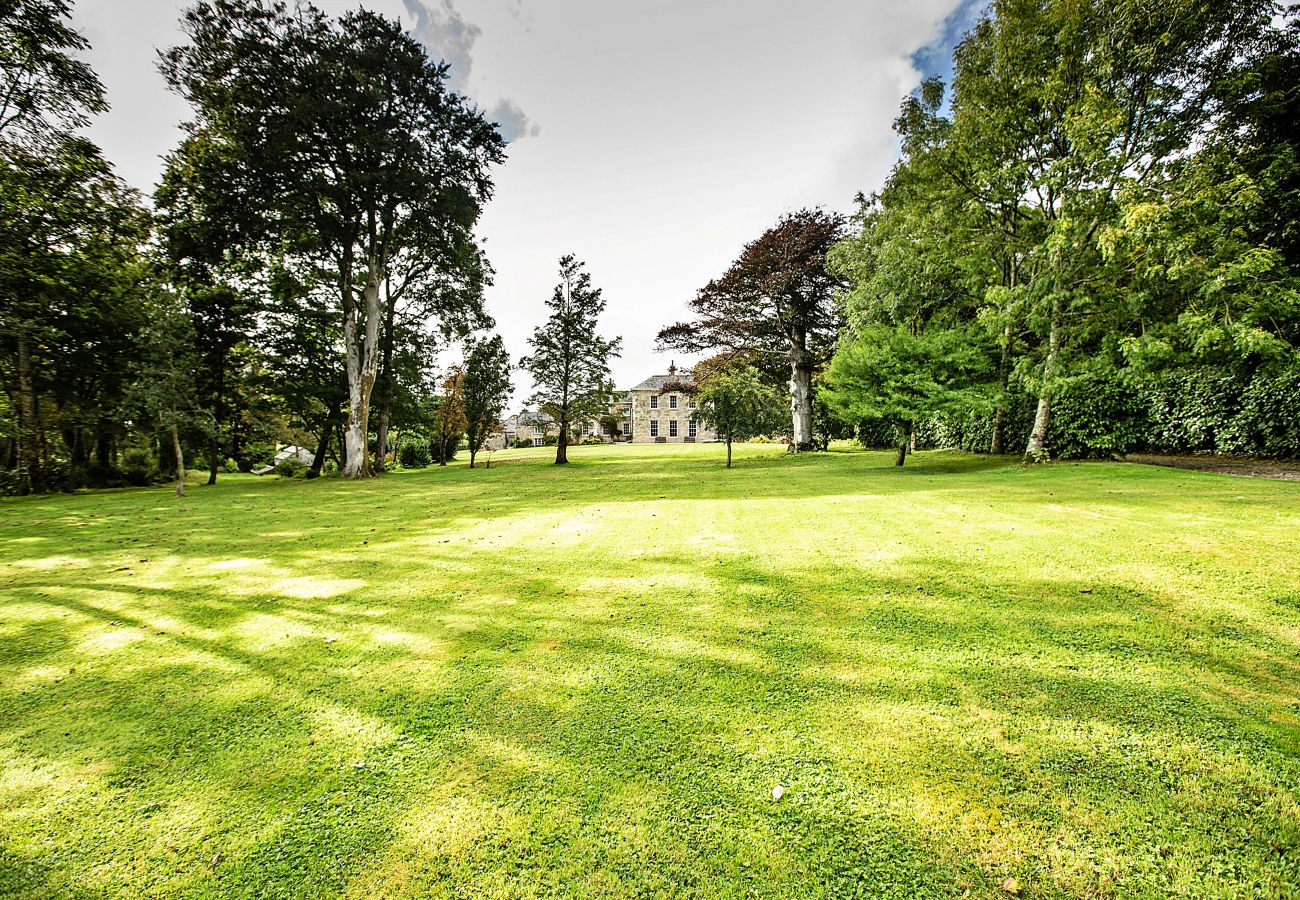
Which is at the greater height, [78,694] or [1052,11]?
[1052,11]

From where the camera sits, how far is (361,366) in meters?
18.7

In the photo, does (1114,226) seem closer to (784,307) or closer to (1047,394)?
(1047,394)

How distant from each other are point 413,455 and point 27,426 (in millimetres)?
14138

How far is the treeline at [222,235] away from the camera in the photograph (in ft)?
46.4

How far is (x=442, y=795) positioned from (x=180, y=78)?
24.4m

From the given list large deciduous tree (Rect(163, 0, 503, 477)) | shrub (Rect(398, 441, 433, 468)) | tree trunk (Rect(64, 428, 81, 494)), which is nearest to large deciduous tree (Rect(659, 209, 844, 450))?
large deciduous tree (Rect(163, 0, 503, 477))

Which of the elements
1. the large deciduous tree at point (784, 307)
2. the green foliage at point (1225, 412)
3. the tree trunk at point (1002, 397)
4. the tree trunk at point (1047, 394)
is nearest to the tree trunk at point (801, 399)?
the large deciduous tree at point (784, 307)

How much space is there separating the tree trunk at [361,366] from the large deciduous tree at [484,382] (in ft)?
21.3

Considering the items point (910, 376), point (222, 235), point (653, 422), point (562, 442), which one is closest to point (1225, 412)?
point (910, 376)

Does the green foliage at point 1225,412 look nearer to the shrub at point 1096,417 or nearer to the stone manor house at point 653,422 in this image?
the shrub at point 1096,417

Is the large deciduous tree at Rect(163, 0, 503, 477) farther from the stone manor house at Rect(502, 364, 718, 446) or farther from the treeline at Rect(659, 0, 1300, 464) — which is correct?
the stone manor house at Rect(502, 364, 718, 446)

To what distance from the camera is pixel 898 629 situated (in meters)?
3.69

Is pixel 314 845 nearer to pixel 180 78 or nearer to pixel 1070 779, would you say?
pixel 1070 779

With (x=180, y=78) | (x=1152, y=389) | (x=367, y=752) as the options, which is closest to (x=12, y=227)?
(x=180, y=78)
